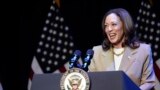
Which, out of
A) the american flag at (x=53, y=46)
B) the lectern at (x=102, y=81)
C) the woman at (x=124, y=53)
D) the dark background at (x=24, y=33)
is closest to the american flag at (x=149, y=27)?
the dark background at (x=24, y=33)

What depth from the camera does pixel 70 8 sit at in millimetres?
4504

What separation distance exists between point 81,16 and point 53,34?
16.1 inches

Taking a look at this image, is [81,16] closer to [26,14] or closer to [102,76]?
[26,14]

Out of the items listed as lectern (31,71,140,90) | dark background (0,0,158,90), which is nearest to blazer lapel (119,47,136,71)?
lectern (31,71,140,90)

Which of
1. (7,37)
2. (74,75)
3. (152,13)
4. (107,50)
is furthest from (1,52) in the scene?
(74,75)

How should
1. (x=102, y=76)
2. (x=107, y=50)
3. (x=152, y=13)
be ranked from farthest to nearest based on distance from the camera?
(x=152, y=13) → (x=107, y=50) → (x=102, y=76)

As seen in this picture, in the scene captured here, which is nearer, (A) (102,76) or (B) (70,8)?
(A) (102,76)

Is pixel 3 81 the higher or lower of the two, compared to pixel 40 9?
lower

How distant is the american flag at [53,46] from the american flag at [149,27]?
759 mm

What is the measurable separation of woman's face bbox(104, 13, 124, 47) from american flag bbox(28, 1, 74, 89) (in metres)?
1.93

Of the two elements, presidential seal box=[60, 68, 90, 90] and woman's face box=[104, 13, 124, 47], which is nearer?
presidential seal box=[60, 68, 90, 90]

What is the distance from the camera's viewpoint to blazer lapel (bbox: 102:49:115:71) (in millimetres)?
2635

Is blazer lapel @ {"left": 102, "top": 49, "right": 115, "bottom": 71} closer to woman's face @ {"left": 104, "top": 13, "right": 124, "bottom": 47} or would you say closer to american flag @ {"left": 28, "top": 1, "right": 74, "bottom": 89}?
woman's face @ {"left": 104, "top": 13, "right": 124, "bottom": 47}

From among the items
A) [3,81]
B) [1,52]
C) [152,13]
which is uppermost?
[152,13]
